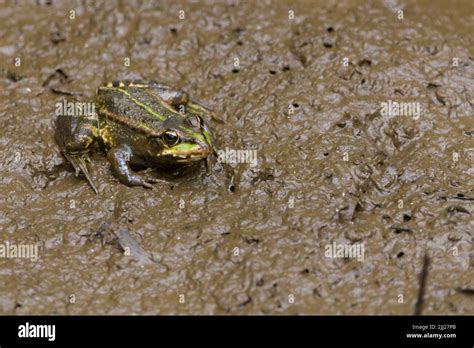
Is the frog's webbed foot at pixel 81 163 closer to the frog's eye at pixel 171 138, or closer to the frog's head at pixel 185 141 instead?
the frog's head at pixel 185 141

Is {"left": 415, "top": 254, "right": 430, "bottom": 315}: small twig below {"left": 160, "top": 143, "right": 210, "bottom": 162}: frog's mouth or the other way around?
below

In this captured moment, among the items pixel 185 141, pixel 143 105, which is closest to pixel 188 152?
pixel 185 141

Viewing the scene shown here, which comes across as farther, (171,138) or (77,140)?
(77,140)

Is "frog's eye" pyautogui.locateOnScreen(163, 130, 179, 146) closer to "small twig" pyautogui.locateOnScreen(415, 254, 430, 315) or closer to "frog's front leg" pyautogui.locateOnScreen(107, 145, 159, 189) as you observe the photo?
"frog's front leg" pyautogui.locateOnScreen(107, 145, 159, 189)

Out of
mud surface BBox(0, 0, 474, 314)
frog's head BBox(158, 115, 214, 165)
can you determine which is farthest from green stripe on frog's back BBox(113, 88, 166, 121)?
mud surface BBox(0, 0, 474, 314)

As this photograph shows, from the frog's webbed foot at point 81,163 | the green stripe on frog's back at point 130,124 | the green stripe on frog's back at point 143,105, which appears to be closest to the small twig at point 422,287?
the green stripe on frog's back at point 130,124

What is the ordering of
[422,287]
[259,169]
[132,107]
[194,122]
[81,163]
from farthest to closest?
[132,107] → [81,163] → [259,169] → [194,122] → [422,287]

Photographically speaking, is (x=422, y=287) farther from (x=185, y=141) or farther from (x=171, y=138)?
(x=171, y=138)
